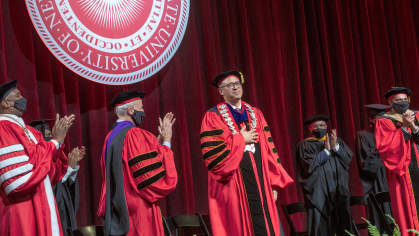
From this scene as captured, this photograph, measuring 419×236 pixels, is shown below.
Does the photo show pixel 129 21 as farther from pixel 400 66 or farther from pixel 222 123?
pixel 400 66

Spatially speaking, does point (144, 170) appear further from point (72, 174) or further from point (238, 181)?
point (72, 174)

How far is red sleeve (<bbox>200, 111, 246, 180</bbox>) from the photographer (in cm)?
335

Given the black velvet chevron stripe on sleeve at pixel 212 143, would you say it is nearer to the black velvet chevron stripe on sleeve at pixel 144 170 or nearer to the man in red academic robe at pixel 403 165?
the black velvet chevron stripe on sleeve at pixel 144 170

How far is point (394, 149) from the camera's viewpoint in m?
4.64

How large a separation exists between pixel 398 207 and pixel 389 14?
160 inches

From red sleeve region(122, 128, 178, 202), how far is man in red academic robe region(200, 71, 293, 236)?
361 mm

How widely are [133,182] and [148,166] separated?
0.59 feet

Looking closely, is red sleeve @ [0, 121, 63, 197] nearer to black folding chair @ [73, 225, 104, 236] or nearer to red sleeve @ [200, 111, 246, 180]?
black folding chair @ [73, 225, 104, 236]

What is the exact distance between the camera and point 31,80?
13.5 ft

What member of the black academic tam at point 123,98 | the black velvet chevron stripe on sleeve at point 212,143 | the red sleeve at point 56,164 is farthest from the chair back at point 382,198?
the red sleeve at point 56,164

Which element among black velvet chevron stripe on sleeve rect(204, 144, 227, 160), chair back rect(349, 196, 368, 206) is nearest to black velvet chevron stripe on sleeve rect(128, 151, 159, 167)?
black velvet chevron stripe on sleeve rect(204, 144, 227, 160)

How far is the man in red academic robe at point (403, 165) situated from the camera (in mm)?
4561

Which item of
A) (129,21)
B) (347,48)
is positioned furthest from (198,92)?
(347,48)

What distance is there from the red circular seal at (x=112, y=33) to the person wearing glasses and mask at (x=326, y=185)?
7.17 ft
